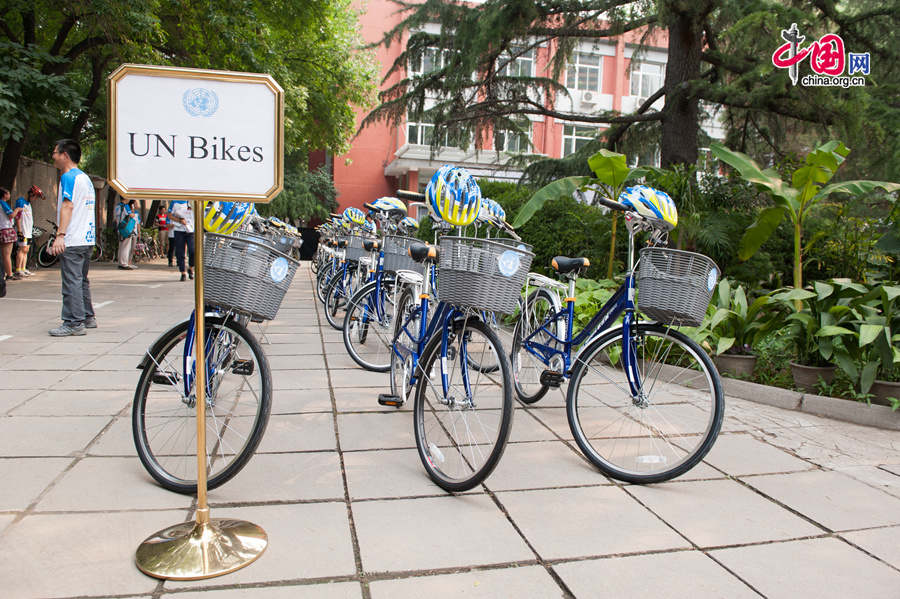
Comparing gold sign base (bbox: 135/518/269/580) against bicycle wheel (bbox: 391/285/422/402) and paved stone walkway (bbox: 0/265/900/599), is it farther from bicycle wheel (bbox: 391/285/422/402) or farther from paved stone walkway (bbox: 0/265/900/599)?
bicycle wheel (bbox: 391/285/422/402)

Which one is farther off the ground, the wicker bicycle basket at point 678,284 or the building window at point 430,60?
the building window at point 430,60

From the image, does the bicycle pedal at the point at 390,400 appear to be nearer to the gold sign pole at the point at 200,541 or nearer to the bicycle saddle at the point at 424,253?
the bicycle saddle at the point at 424,253

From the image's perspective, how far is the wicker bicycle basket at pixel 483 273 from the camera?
2.96 meters

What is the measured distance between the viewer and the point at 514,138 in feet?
37.8

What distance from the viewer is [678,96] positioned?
9.09 meters

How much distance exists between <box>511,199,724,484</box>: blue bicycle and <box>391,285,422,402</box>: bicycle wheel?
0.78 metres

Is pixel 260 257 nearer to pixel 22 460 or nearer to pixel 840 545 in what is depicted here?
pixel 22 460

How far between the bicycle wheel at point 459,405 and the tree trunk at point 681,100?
7.02 metres

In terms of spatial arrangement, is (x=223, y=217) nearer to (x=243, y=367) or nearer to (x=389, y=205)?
(x=243, y=367)

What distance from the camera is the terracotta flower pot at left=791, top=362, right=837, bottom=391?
482cm

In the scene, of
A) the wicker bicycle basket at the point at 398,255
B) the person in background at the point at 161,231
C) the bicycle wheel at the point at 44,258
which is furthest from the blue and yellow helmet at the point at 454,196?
the person in background at the point at 161,231

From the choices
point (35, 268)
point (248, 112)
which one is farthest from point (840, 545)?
point (35, 268)

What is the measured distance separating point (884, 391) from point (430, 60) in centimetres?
871

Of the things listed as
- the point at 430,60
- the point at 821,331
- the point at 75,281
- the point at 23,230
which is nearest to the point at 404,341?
the point at 821,331
